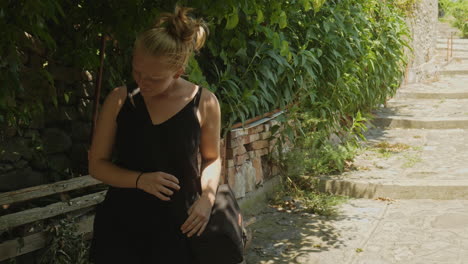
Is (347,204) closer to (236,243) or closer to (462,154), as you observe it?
(462,154)

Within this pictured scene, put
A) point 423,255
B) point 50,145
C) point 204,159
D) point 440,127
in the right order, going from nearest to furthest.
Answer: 1. point 204,159
2. point 50,145
3. point 423,255
4. point 440,127

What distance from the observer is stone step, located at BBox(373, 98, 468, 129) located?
Answer: 10016 millimetres

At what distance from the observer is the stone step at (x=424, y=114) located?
32.9 ft

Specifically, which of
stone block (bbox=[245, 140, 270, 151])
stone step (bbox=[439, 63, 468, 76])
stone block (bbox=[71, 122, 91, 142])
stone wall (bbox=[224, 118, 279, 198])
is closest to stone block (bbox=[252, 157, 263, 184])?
stone wall (bbox=[224, 118, 279, 198])

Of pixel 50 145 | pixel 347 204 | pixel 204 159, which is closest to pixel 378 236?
pixel 347 204

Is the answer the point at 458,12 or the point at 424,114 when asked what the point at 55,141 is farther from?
the point at 458,12

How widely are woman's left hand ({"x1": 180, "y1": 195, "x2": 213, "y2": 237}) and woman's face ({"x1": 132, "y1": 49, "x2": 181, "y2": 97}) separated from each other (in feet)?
1.39

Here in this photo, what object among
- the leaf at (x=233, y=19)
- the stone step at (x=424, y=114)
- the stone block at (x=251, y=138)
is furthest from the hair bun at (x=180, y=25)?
the stone step at (x=424, y=114)

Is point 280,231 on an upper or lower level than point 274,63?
lower

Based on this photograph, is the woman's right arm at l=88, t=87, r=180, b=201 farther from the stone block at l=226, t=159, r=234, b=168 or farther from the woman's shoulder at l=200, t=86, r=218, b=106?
the stone block at l=226, t=159, r=234, b=168

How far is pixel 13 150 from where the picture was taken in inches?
146

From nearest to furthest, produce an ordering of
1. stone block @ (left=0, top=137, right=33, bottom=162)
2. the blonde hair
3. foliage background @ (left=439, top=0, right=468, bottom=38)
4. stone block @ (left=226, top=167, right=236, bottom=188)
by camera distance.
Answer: the blonde hair
stone block @ (left=0, top=137, right=33, bottom=162)
stone block @ (left=226, top=167, right=236, bottom=188)
foliage background @ (left=439, top=0, right=468, bottom=38)

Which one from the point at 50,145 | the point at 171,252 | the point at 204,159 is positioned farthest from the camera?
the point at 50,145

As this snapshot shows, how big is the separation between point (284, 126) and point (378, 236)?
1.60 m
